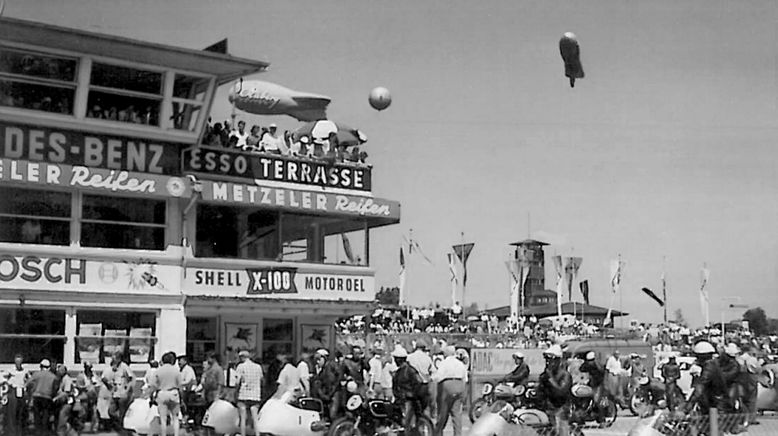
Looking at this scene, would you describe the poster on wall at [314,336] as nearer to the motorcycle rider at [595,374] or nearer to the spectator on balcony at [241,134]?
the spectator on balcony at [241,134]

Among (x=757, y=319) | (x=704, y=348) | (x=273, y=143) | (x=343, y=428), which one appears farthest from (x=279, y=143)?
(x=757, y=319)

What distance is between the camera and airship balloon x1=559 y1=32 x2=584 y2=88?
16.2 metres

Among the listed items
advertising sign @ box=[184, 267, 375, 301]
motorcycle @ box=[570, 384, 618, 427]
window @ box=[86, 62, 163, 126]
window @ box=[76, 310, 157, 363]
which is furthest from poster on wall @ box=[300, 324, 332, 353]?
motorcycle @ box=[570, 384, 618, 427]

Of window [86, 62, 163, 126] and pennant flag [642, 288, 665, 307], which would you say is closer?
window [86, 62, 163, 126]

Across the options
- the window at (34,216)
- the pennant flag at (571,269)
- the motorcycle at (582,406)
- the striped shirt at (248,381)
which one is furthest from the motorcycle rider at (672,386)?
the pennant flag at (571,269)

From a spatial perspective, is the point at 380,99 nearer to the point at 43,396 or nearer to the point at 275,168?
the point at 275,168

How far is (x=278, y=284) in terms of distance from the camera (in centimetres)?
2408

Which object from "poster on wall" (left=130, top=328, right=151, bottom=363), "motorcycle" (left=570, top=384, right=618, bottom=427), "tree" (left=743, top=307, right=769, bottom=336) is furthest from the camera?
"tree" (left=743, top=307, right=769, bottom=336)

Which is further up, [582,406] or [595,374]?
[595,374]

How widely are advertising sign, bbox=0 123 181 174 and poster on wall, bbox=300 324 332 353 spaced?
5.26 meters

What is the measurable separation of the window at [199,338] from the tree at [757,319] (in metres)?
38.4

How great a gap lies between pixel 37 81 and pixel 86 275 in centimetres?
414

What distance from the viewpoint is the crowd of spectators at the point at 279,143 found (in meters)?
23.9

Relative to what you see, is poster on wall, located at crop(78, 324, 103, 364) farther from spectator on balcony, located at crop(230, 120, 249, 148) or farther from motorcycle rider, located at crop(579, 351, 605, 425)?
motorcycle rider, located at crop(579, 351, 605, 425)
